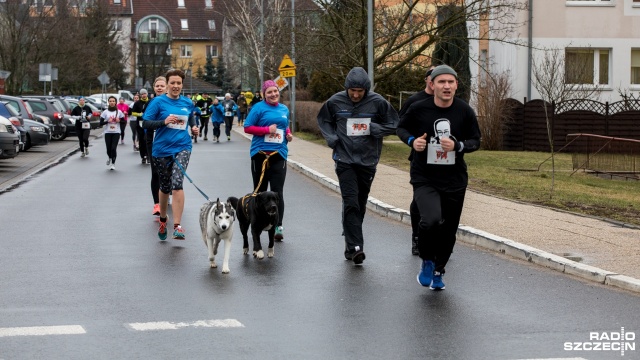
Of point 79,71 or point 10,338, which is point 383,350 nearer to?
point 10,338

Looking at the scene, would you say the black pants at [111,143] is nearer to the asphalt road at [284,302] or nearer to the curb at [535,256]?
the asphalt road at [284,302]

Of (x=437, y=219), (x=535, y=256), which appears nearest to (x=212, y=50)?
(x=535, y=256)

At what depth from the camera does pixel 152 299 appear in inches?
362

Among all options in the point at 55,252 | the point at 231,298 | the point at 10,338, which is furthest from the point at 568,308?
the point at 55,252

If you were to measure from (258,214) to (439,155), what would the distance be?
2.54 meters

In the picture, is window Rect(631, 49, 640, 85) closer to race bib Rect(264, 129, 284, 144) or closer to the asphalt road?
the asphalt road

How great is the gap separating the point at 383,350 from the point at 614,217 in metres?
9.40

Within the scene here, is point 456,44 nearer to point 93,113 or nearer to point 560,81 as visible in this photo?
point 560,81

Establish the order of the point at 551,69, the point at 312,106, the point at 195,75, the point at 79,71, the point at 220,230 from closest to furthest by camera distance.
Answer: the point at 220,230
the point at 551,69
the point at 312,106
the point at 79,71
the point at 195,75

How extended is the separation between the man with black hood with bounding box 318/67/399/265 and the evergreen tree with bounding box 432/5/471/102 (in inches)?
710

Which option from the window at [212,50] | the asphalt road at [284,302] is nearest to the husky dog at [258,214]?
the asphalt road at [284,302]

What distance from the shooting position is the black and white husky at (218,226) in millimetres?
10547

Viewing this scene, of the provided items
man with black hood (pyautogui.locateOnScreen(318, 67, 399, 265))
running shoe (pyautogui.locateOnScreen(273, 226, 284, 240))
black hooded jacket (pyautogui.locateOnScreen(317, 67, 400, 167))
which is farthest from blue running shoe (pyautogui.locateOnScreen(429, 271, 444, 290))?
→ running shoe (pyautogui.locateOnScreen(273, 226, 284, 240))

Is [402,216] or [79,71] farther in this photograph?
[79,71]
